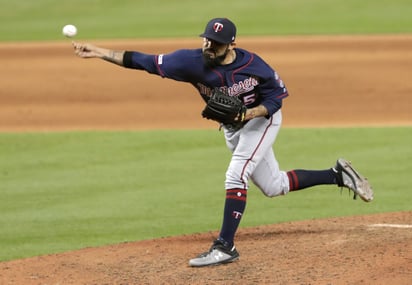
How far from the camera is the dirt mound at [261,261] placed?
253 inches

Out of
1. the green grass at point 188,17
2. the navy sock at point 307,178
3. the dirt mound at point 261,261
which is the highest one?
the green grass at point 188,17

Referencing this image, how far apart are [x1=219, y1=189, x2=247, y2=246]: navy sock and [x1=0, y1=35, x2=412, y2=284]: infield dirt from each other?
230mm

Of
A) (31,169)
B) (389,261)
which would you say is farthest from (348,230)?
(31,169)

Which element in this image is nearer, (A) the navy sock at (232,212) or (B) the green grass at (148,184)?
(A) the navy sock at (232,212)

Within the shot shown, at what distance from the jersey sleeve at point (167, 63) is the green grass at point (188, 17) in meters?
18.2

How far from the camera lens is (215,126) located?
47.0 feet

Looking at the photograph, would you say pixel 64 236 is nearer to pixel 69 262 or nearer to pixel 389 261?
pixel 69 262

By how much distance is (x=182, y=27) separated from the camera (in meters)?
27.6

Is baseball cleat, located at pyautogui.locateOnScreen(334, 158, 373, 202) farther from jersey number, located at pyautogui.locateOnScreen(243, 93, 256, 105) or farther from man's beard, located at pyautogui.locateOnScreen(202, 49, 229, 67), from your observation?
man's beard, located at pyautogui.locateOnScreen(202, 49, 229, 67)

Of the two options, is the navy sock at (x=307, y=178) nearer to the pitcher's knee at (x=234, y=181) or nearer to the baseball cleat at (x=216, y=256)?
the pitcher's knee at (x=234, y=181)

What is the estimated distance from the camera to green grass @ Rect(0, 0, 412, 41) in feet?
86.0

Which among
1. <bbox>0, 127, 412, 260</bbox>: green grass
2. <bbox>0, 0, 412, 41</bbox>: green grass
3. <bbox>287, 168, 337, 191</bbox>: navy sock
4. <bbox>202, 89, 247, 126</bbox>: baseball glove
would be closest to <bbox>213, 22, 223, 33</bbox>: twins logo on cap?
<bbox>202, 89, 247, 126</bbox>: baseball glove

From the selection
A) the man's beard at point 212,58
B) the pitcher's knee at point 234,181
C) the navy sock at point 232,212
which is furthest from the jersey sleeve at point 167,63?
the navy sock at point 232,212

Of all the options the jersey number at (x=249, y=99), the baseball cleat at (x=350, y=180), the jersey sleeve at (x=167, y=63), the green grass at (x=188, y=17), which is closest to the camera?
the jersey sleeve at (x=167, y=63)
